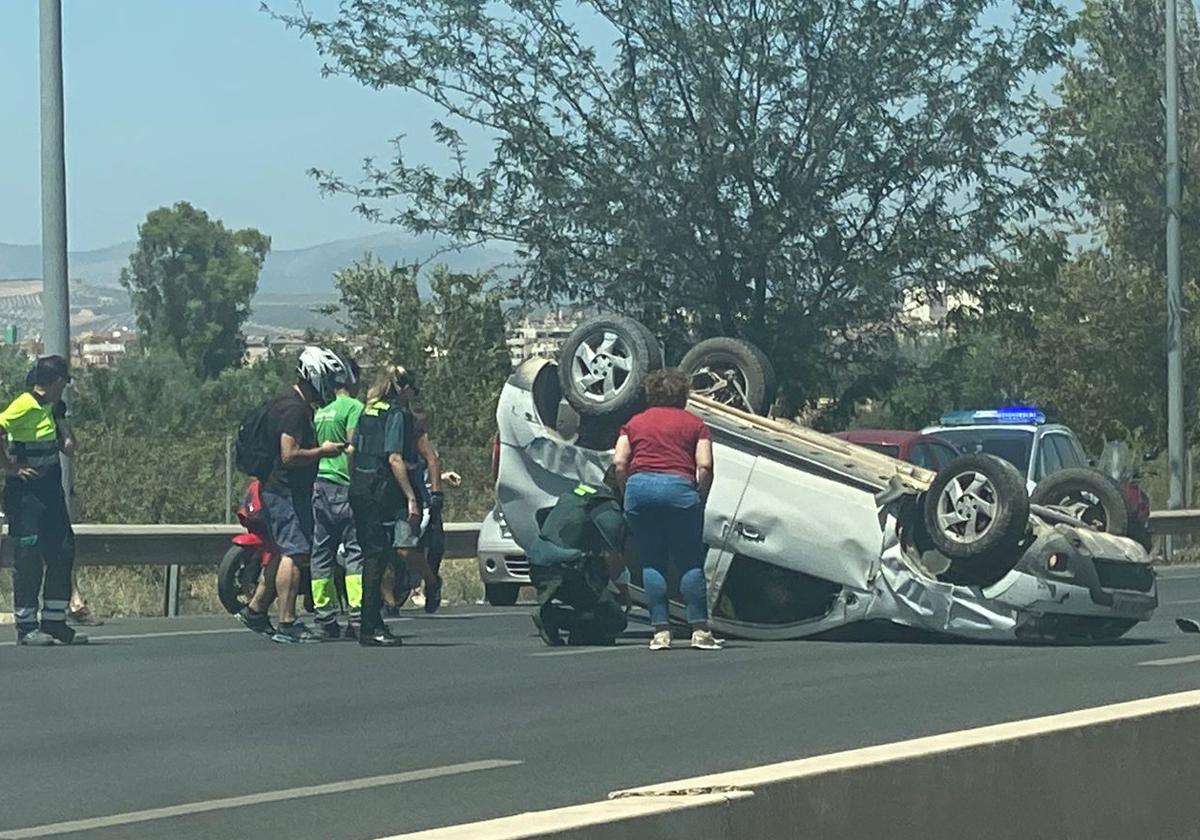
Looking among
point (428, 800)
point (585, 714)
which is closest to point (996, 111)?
point (585, 714)

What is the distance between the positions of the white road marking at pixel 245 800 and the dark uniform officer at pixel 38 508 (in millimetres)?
5604

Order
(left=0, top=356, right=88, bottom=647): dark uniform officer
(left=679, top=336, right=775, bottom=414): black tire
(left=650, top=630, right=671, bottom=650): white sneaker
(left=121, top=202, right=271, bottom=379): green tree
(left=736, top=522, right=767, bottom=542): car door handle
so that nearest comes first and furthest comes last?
(left=650, top=630, right=671, bottom=650): white sneaker
(left=736, top=522, right=767, bottom=542): car door handle
(left=0, top=356, right=88, bottom=647): dark uniform officer
(left=679, top=336, right=775, bottom=414): black tire
(left=121, top=202, right=271, bottom=379): green tree

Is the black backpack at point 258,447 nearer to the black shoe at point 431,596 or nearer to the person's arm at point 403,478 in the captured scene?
the person's arm at point 403,478

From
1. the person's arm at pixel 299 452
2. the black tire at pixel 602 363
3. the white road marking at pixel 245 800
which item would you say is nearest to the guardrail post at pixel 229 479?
the person's arm at pixel 299 452

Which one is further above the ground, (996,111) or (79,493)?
(996,111)

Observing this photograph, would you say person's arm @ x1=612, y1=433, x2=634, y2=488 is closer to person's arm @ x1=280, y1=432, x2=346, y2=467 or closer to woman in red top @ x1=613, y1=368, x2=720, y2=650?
woman in red top @ x1=613, y1=368, x2=720, y2=650

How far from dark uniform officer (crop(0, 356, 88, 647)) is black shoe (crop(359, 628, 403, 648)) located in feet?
5.62

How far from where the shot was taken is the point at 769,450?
1328cm

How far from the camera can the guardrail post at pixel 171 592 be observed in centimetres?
1780

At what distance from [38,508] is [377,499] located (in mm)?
1914

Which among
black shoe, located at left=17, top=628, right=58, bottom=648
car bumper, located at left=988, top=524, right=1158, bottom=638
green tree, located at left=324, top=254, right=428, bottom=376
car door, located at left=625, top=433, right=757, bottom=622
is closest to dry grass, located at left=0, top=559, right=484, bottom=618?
black shoe, located at left=17, top=628, right=58, bottom=648

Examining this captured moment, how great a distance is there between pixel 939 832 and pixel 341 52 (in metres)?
21.3

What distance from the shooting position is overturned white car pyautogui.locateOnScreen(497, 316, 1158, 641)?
41.9 ft

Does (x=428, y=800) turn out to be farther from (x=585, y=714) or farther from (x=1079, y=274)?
(x=1079, y=274)
